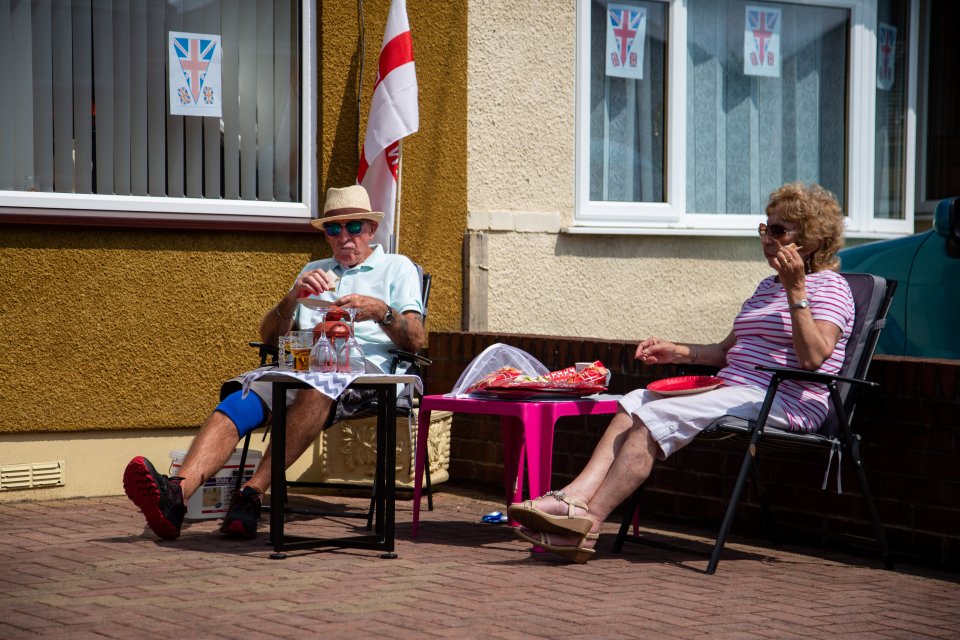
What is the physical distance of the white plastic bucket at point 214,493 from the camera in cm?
596

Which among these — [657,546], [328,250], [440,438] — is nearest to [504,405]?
[657,546]

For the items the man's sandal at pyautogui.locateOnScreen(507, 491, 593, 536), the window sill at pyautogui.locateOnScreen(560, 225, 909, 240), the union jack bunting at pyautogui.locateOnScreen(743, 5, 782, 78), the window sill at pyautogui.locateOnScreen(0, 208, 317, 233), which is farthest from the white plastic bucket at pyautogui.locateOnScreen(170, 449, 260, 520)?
the union jack bunting at pyautogui.locateOnScreen(743, 5, 782, 78)

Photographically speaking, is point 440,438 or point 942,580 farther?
point 440,438

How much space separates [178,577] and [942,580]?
9.24ft

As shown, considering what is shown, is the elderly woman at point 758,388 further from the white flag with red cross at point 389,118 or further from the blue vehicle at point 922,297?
the white flag with red cross at point 389,118

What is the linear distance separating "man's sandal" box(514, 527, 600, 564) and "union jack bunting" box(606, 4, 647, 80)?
4.45 meters

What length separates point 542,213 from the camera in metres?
8.12

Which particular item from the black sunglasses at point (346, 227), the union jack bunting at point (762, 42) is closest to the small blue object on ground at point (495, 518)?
the black sunglasses at point (346, 227)

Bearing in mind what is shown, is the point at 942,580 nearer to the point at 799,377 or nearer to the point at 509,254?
the point at 799,377

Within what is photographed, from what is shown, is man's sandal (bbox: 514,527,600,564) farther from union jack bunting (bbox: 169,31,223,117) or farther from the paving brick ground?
union jack bunting (bbox: 169,31,223,117)

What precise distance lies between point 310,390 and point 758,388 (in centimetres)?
189

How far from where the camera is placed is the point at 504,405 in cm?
537

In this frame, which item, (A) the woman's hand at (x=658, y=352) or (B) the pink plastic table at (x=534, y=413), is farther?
(A) the woman's hand at (x=658, y=352)

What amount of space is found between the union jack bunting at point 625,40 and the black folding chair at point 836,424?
368 centimetres
